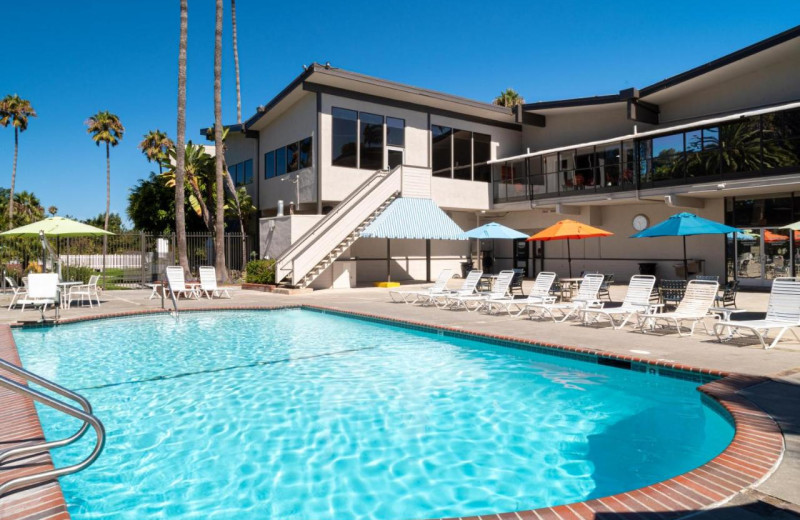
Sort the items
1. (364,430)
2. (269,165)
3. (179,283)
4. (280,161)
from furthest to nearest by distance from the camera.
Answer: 1. (269,165)
2. (280,161)
3. (179,283)
4. (364,430)

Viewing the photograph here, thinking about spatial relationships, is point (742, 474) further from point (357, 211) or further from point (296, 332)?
point (357, 211)

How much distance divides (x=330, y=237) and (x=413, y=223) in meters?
3.57

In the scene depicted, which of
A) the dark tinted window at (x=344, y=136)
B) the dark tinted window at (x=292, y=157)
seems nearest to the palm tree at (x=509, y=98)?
the dark tinted window at (x=344, y=136)

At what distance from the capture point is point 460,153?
84.2 feet

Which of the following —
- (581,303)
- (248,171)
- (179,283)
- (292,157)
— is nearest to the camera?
(581,303)

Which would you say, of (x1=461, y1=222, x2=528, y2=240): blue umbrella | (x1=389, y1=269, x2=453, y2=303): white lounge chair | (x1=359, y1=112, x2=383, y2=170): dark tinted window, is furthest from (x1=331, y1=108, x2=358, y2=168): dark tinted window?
(x1=389, y1=269, x2=453, y2=303): white lounge chair

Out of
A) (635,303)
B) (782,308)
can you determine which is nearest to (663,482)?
(782,308)

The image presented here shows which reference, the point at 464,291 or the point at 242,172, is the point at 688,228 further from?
the point at 242,172

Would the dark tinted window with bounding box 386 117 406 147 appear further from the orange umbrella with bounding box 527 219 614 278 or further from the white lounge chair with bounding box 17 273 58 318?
the white lounge chair with bounding box 17 273 58 318

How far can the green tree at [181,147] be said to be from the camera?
21000 millimetres

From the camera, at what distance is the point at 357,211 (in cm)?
2083

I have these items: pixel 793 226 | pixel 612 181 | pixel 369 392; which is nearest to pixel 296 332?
pixel 369 392

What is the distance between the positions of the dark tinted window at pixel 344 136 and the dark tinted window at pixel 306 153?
3.49 feet

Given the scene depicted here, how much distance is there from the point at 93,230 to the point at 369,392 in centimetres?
1289
